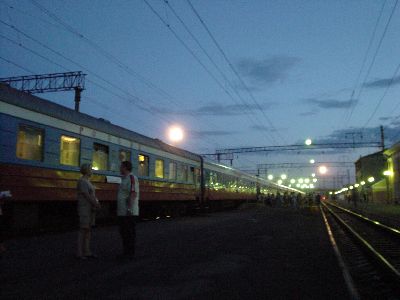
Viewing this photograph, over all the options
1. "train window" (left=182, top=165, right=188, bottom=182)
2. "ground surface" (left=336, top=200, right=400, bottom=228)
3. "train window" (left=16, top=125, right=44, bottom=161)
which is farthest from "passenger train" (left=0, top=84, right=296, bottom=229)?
"ground surface" (left=336, top=200, right=400, bottom=228)

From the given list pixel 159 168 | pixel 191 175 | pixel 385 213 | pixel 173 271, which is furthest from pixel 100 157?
pixel 385 213

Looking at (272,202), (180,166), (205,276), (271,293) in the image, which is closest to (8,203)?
(205,276)

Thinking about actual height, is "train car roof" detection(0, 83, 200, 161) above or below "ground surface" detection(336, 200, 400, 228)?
above

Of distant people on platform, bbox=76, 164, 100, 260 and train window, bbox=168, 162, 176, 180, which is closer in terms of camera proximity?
distant people on platform, bbox=76, 164, 100, 260

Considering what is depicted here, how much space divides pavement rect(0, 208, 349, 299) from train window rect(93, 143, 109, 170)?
11.4 ft

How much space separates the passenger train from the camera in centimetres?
1065

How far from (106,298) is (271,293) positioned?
197cm

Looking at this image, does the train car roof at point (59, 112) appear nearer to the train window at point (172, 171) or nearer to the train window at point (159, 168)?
the train window at point (159, 168)

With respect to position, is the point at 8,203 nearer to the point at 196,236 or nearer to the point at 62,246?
the point at 62,246

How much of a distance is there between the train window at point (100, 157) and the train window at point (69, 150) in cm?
94

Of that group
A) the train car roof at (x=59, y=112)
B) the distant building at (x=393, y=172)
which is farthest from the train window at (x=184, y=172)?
the distant building at (x=393, y=172)

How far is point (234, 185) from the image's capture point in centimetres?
3475

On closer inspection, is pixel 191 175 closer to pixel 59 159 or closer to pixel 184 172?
pixel 184 172

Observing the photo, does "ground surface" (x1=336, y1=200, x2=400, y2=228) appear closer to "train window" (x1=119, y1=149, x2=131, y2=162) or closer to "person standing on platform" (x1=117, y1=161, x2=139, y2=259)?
"train window" (x1=119, y1=149, x2=131, y2=162)
